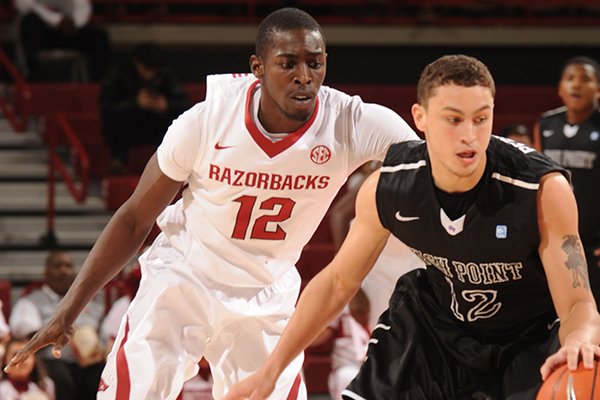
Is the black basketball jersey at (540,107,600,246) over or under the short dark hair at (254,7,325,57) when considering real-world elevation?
under

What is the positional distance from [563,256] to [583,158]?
4.27 metres

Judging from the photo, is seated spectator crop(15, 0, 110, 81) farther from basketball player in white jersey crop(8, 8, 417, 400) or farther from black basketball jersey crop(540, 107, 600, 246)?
basketball player in white jersey crop(8, 8, 417, 400)

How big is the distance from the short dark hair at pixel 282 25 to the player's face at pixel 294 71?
0.06 feet

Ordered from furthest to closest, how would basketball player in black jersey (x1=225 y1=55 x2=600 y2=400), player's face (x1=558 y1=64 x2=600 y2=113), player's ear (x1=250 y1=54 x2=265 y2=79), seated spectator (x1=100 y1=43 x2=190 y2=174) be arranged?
1. seated spectator (x1=100 y1=43 x2=190 y2=174)
2. player's face (x1=558 y1=64 x2=600 y2=113)
3. player's ear (x1=250 y1=54 x2=265 y2=79)
4. basketball player in black jersey (x1=225 y1=55 x2=600 y2=400)

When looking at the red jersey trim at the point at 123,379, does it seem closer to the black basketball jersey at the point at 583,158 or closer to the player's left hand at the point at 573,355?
the player's left hand at the point at 573,355

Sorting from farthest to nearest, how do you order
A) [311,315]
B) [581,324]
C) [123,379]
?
[123,379] → [311,315] → [581,324]

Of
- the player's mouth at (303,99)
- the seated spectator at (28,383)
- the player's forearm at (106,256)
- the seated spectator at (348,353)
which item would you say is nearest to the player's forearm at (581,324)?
the player's mouth at (303,99)

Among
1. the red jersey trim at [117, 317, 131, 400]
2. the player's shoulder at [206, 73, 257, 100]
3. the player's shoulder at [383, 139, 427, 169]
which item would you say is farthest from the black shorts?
the player's shoulder at [206, 73, 257, 100]

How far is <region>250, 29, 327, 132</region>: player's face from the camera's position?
4.12 meters

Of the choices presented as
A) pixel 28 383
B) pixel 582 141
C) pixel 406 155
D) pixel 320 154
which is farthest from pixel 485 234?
pixel 582 141

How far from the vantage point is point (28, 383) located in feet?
22.2

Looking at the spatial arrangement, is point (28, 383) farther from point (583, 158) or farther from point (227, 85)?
point (583, 158)

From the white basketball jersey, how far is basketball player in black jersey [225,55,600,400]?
0.53 meters

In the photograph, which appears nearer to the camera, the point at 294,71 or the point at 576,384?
the point at 576,384
